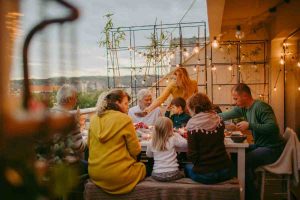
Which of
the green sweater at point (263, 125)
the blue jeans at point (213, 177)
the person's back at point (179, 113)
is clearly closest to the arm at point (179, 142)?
the blue jeans at point (213, 177)

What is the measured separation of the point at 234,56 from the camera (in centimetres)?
934

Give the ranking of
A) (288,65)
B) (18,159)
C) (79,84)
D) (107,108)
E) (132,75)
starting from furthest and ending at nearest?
(132,75), (288,65), (107,108), (79,84), (18,159)

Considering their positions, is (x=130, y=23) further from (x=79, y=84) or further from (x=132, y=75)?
(x=79, y=84)

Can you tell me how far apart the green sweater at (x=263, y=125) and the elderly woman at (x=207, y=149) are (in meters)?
0.58

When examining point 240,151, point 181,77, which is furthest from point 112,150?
point 181,77

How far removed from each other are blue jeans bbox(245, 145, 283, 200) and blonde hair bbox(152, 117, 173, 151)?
999mm

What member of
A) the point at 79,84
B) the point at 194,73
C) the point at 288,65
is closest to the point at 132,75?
the point at 194,73

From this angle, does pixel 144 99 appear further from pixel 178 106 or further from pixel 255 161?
pixel 255 161

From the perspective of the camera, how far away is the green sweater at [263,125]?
368 centimetres

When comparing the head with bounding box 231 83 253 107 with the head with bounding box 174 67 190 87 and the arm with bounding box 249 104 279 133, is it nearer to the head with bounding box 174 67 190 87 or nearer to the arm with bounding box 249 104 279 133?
the arm with bounding box 249 104 279 133

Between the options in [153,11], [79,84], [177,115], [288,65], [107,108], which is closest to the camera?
[79,84]

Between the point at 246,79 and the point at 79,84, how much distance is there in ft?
29.2

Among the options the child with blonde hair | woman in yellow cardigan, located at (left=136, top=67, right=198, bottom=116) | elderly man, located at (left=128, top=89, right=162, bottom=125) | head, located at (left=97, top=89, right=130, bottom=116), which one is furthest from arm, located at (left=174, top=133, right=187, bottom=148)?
woman in yellow cardigan, located at (left=136, top=67, right=198, bottom=116)

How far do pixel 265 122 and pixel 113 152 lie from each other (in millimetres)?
1582
